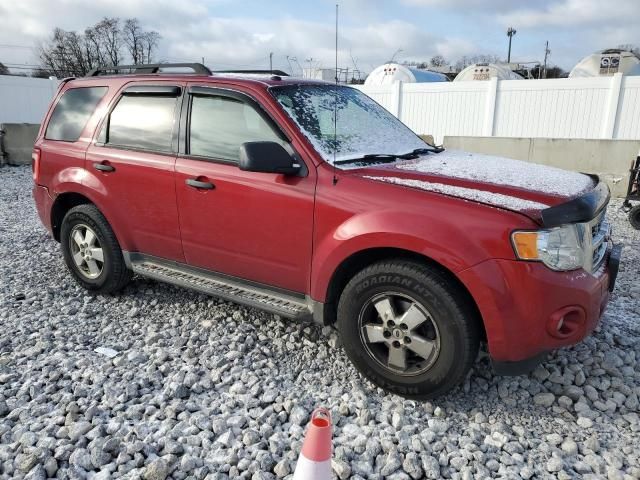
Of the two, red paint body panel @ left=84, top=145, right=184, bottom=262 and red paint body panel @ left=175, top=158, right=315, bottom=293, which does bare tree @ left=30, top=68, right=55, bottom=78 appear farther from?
red paint body panel @ left=175, top=158, right=315, bottom=293

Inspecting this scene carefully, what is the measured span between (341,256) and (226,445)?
1.21 m

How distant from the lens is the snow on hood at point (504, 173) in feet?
9.56

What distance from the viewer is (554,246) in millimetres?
2609

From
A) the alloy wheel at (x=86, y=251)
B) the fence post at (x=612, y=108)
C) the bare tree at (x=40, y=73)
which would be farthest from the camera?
the bare tree at (x=40, y=73)

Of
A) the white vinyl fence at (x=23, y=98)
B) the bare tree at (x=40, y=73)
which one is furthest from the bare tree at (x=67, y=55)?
the white vinyl fence at (x=23, y=98)

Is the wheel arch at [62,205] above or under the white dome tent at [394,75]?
under

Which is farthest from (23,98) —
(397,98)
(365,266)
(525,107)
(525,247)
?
(525,247)

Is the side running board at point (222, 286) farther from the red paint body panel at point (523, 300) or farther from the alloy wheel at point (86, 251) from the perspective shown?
the red paint body panel at point (523, 300)

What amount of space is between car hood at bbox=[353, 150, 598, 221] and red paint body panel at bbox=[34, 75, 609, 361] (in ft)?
0.11

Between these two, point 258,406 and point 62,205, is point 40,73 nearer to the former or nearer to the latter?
point 62,205

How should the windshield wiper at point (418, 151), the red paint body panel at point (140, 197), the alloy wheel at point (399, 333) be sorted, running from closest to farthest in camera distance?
1. the alloy wheel at point (399, 333)
2. the windshield wiper at point (418, 151)
3. the red paint body panel at point (140, 197)

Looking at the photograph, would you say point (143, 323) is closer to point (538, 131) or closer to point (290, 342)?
point (290, 342)

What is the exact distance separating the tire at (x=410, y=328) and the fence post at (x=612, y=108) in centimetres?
1426

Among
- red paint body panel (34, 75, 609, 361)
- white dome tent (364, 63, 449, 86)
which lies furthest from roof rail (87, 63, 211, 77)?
white dome tent (364, 63, 449, 86)
